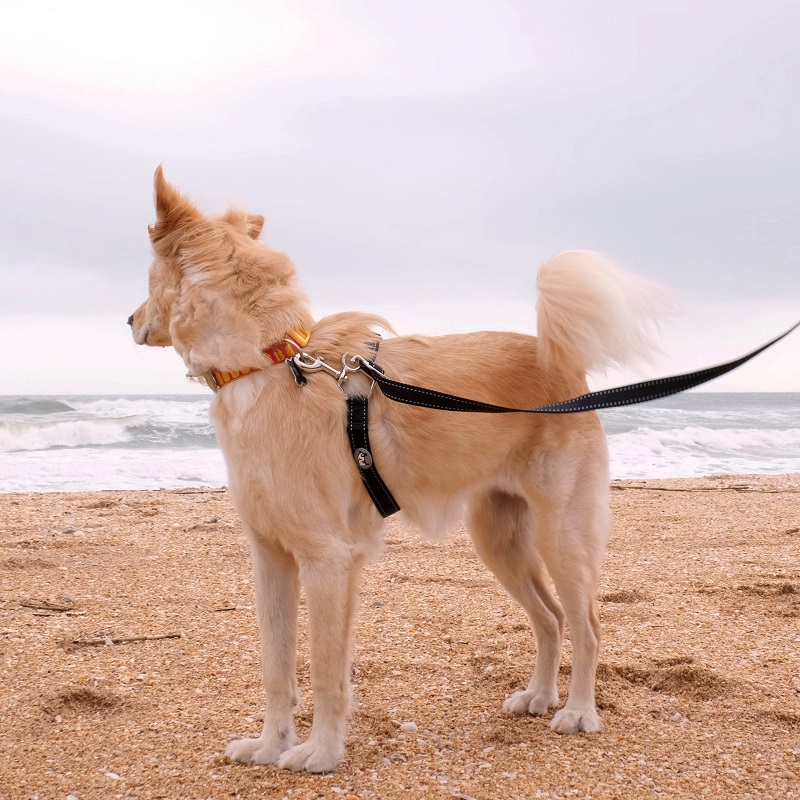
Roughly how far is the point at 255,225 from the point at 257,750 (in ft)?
6.81

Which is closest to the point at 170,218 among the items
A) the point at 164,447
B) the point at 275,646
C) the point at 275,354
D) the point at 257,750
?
the point at 275,354

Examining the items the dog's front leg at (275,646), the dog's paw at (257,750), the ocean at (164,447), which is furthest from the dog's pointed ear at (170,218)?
the ocean at (164,447)

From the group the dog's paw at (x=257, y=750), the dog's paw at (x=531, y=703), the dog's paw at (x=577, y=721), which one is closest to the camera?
the dog's paw at (x=257, y=750)

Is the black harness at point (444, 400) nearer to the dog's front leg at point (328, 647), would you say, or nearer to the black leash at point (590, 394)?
the black leash at point (590, 394)

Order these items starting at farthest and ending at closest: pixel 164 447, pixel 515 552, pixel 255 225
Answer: pixel 164 447, pixel 515 552, pixel 255 225

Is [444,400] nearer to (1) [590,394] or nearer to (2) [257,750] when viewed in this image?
(1) [590,394]

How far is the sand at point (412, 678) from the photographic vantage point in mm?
2846

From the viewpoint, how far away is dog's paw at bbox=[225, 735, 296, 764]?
118 inches

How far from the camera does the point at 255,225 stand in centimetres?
344

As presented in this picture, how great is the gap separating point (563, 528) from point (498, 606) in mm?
1785

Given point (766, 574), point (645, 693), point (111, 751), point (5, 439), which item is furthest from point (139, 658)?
point (5, 439)

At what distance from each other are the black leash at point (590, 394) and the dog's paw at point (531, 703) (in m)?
1.32

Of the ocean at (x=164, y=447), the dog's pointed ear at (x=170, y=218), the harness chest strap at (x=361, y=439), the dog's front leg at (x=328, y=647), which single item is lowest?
the ocean at (x=164, y=447)

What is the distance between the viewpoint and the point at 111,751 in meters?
3.06
